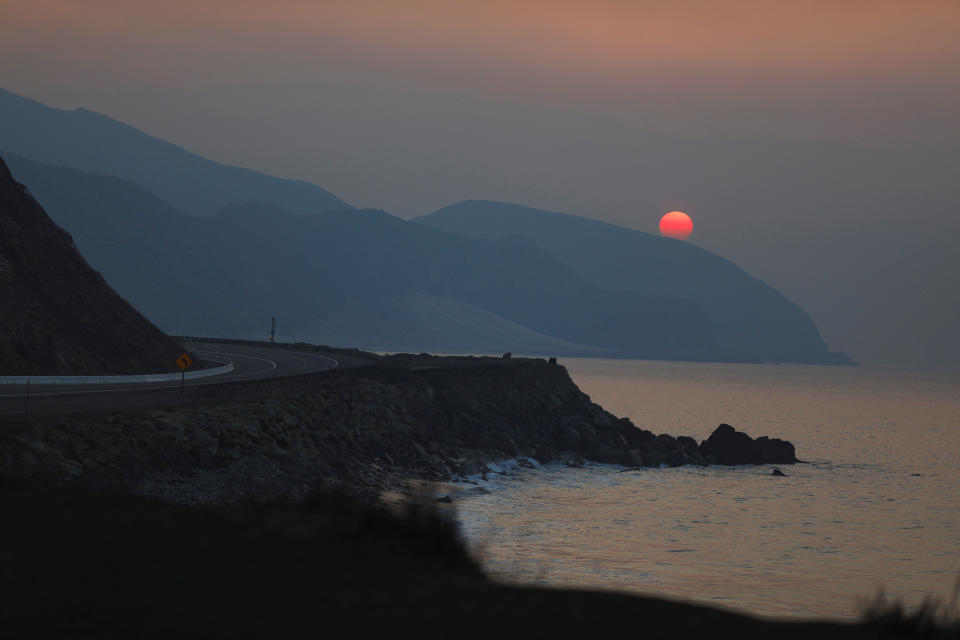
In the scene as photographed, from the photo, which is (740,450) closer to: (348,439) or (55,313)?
(348,439)

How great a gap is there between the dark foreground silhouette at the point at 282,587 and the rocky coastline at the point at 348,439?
4.66m

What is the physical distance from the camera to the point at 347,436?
133 ft

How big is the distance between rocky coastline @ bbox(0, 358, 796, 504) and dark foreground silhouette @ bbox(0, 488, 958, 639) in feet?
15.3

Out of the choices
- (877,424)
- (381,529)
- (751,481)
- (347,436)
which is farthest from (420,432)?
(877,424)

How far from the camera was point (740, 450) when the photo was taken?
61.3m

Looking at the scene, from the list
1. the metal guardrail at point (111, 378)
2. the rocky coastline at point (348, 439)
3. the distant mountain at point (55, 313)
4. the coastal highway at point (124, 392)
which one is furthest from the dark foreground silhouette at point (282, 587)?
the distant mountain at point (55, 313)

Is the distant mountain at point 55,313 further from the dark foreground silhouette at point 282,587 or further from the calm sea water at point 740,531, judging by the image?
the dark foreground silhouette at point 282,587

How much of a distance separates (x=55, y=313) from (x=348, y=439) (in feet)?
54.8

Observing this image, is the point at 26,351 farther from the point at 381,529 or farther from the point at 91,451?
the point at 381,529

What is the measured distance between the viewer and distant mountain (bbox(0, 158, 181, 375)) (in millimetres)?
42156

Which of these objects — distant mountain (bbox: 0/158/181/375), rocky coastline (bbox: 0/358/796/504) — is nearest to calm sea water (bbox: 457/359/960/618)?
rocky coastline (bbox: 0/358/796/504)

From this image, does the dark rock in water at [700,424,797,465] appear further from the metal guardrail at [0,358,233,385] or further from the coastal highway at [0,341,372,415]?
the metal guardrail at [0,358,233,385]

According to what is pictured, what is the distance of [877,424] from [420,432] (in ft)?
259

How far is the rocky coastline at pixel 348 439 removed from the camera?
26.0 m
